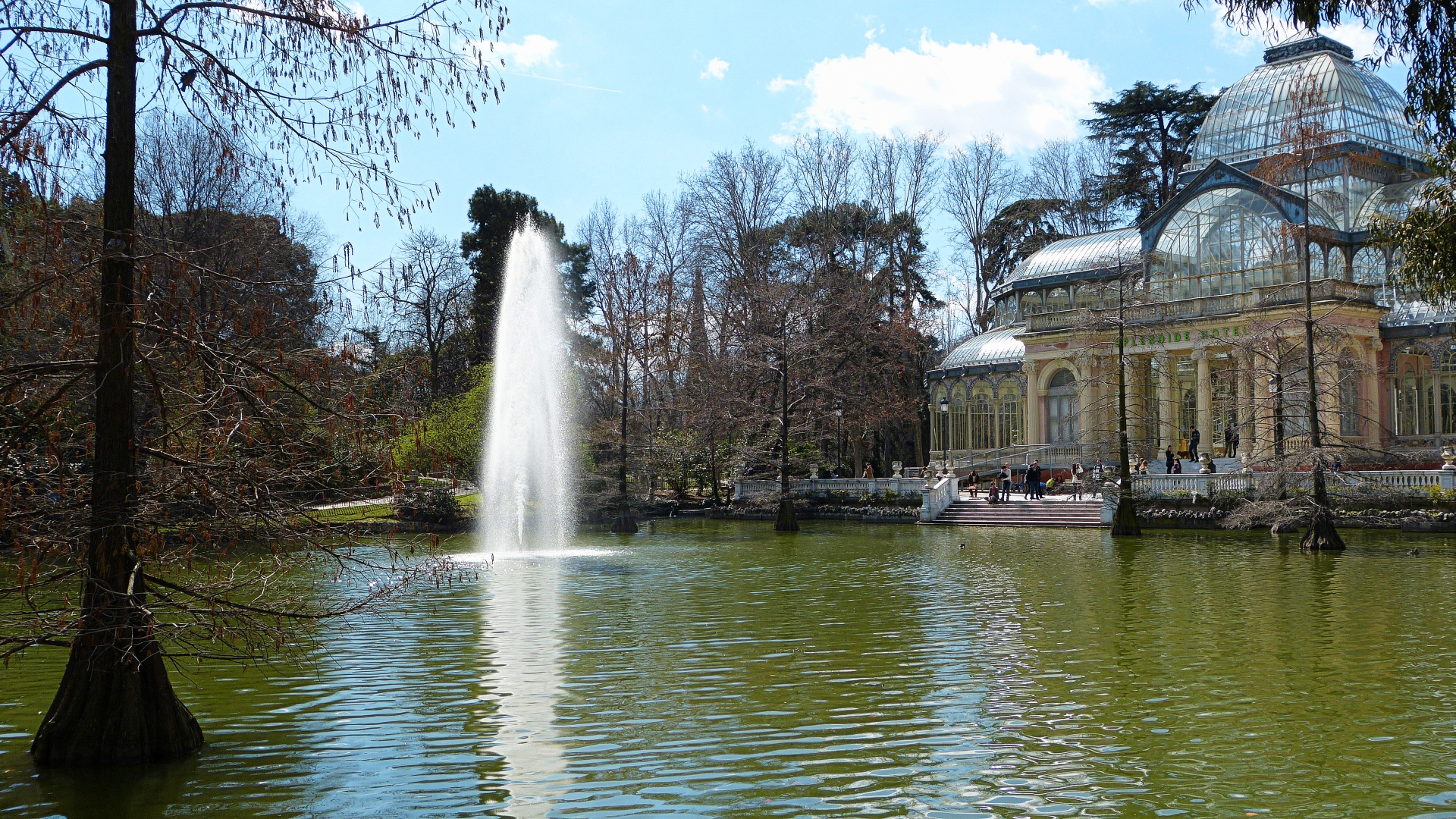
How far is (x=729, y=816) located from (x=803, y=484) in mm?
34758

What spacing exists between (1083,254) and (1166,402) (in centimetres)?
768

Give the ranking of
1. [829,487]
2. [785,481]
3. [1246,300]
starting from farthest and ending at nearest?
1. [829,487]
2. [1246,300]
3. [785,481]

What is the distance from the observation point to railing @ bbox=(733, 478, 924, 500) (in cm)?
3703

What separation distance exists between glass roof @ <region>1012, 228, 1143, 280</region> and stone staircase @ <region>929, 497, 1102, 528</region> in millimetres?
11829

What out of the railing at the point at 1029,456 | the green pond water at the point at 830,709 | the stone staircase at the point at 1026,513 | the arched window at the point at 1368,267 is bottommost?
the green pond water at the point at 830,709

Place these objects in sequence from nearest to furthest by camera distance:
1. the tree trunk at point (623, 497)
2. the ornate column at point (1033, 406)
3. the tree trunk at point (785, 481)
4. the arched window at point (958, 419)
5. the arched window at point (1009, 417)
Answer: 1. the tree trunk at point (623, 497)
2. the tree trunk at point (785, 481)
3. the ornate column at point (1033, 406)
4. the arched window at point (1009, 417)
5. the arched window at point (958, 419)

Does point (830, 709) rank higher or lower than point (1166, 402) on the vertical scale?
lower

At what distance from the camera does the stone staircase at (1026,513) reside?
30.9 meters

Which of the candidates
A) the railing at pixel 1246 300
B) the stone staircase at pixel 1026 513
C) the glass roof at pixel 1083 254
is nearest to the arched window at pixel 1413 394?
the railing at pixel 1246 300

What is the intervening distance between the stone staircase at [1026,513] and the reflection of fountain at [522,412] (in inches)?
525

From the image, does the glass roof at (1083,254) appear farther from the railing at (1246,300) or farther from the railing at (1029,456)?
the railing at (1029,456)

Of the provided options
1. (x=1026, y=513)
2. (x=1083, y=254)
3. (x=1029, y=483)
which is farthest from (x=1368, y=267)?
(x=1026, y=513)

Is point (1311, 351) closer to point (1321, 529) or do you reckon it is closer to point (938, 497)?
point (1321, 529)

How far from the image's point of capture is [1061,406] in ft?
142
